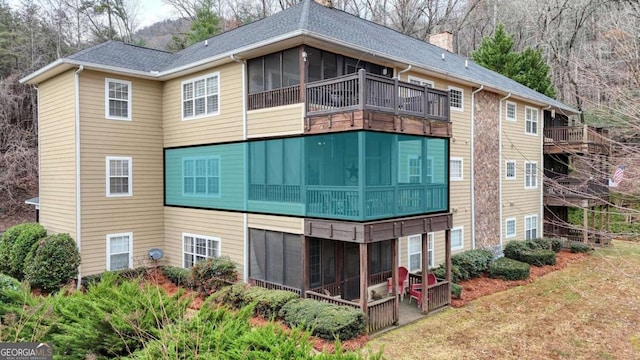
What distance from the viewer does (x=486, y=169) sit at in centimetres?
1859

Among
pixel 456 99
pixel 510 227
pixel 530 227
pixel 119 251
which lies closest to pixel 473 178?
pixel 456 99

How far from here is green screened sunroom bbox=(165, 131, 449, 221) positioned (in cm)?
1091

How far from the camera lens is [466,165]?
57.1 ft

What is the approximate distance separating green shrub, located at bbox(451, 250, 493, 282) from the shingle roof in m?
6.95

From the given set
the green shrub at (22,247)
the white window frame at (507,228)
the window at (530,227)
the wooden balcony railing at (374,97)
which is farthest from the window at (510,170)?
the green shrub at (22,247)

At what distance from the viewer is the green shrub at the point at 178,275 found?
13555 mm

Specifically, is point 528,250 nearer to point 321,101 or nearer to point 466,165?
point 466,165

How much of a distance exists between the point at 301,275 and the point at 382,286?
3434mm

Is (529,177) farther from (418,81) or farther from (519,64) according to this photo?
(519,64)

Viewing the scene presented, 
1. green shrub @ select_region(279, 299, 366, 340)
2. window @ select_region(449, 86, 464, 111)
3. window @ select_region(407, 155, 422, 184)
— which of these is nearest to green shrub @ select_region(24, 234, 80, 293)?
green shrub @ select_region(279, 299, 366, 340)

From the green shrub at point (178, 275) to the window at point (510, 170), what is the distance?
1515 cm

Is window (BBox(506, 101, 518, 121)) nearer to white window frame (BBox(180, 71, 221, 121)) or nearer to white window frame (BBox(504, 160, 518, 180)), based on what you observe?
white window frame (BBox(504, 160, 518, 180))

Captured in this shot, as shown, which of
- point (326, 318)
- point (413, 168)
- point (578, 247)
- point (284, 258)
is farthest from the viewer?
point (578, 247)

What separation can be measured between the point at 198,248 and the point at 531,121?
17901 mm
